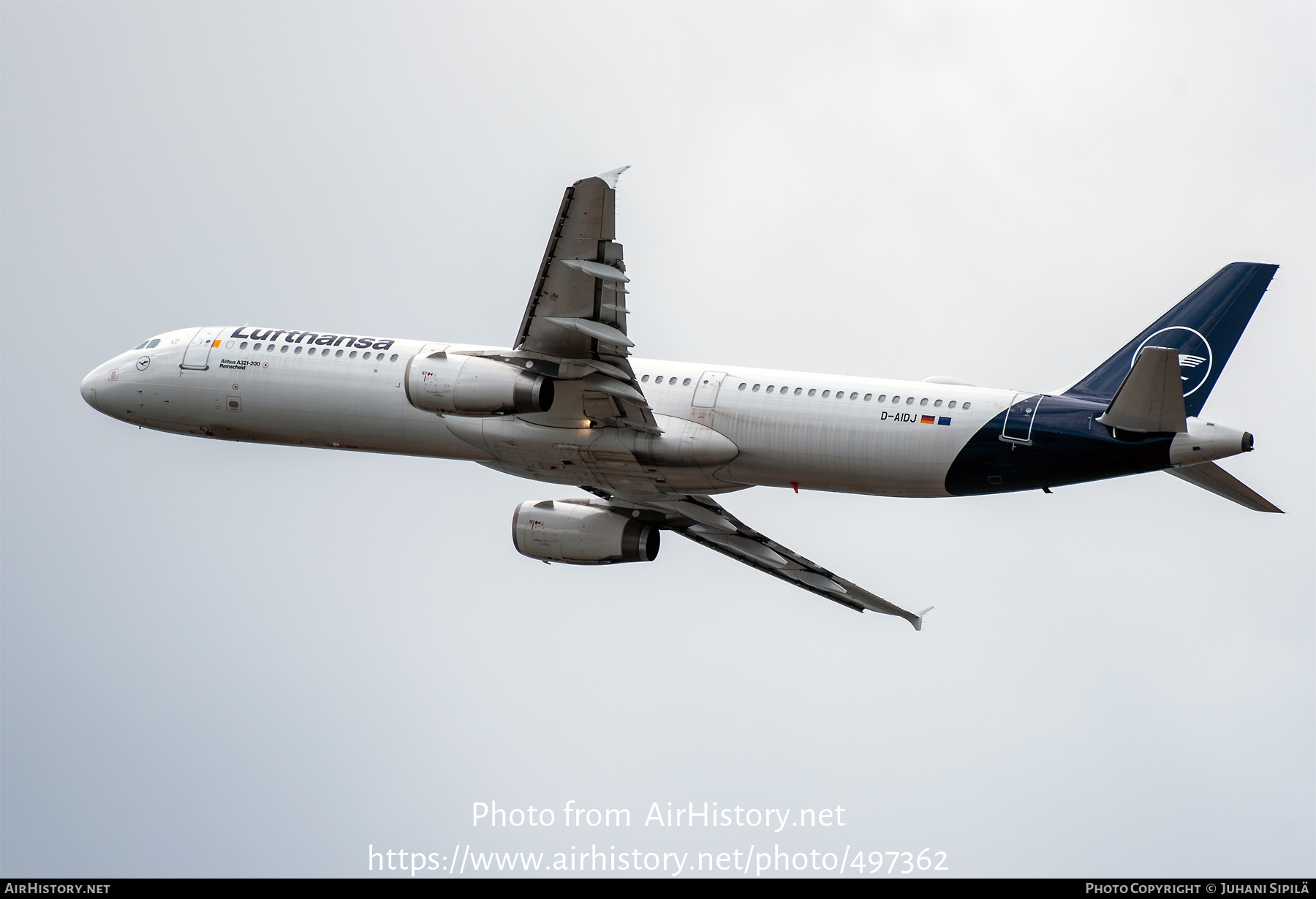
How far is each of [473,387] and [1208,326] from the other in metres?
16.9

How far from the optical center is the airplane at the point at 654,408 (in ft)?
110

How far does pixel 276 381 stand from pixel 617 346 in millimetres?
10542

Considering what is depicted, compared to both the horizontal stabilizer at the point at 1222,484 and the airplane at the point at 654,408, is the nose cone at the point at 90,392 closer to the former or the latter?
the airplane at the point at 654,408

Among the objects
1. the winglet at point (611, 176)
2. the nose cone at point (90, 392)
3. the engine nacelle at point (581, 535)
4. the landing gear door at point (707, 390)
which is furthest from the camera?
the nose cone at point (90, 392)

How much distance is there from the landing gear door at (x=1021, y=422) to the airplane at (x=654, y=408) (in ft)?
0.15

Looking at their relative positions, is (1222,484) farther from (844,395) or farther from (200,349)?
(200,349)

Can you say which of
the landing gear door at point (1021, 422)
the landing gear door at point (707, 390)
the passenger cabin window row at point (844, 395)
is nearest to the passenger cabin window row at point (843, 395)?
the passenger cabin window row at point (844, 395)

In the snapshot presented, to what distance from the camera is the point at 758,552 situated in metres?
44.4

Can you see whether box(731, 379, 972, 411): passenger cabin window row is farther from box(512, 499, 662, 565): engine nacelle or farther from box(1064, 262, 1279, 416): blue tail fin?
box(512, 499, 662, 565): engine nacelle

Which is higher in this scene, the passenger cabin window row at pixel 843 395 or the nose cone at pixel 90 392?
the passenger cabin window row at pixel 843 395

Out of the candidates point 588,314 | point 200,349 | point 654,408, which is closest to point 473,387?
point 588,314

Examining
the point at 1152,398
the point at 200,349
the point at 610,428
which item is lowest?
the point at 610,428

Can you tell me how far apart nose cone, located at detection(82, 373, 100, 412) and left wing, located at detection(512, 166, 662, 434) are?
1456 centimetres
